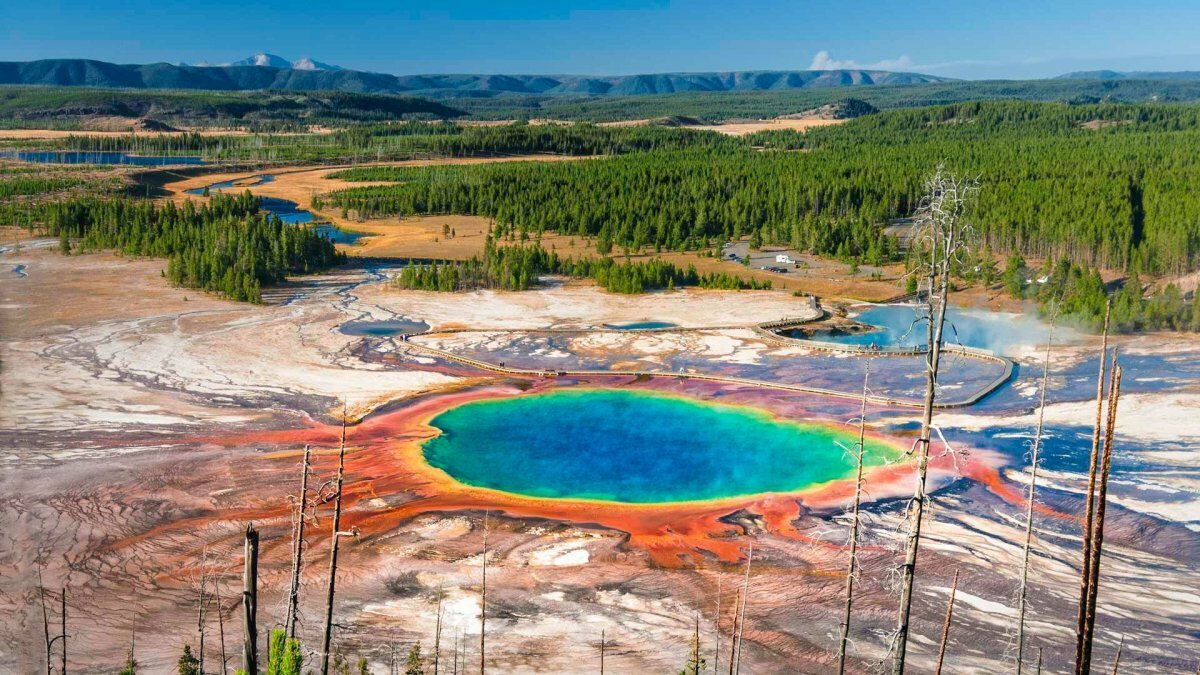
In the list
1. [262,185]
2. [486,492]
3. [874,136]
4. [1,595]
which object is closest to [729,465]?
[486,492]

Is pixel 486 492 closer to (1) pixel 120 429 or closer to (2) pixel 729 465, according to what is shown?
(2) pixel 729 465

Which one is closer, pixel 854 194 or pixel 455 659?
pixel 455 659

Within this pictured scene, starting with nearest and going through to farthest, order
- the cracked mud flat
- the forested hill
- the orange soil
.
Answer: the cracked mud flat
the orange soil
the forested hill

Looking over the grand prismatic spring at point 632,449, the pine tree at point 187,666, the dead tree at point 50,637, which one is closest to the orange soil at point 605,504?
the grand prismatic spring at point 632,449

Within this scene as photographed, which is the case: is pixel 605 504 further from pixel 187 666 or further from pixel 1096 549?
pixel 1096 549

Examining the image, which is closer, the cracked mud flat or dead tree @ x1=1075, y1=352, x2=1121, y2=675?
dead tree @ x1=1075, y1=352, x2=1121, y2=675

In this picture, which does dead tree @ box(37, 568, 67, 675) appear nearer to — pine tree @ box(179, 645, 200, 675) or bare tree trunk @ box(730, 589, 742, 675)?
pine tree @ box(179, 645, 200, 675)

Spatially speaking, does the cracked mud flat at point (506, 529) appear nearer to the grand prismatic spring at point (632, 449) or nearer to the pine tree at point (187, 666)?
the grand prismatic spring at point (632, 449)

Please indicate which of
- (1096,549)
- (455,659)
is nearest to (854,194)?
(455,659)

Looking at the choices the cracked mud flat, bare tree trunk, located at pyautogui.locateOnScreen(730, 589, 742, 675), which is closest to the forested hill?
the cracked mud flat
